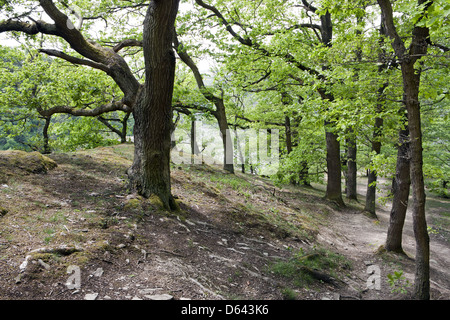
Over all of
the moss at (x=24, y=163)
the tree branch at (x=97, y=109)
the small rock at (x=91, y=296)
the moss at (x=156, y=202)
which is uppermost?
the tree branch at (x=97, y=109)

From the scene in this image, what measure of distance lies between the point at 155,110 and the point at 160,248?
309 cm

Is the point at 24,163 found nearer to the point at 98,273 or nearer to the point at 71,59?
the point at 71,59

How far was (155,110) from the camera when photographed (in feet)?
21.7

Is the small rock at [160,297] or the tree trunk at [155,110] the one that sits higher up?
the tree trunk at [155,110]

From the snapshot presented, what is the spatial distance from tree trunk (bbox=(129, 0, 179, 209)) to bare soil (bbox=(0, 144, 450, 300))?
489mm

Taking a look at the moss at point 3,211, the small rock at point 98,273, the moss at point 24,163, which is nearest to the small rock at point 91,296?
the small rock at point 98,273

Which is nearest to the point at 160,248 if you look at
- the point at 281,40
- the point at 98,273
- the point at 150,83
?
the point at 98,273

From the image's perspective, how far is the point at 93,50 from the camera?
23.2 feet

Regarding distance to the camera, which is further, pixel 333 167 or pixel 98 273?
pixel 333 167

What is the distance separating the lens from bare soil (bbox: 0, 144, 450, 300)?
389cm

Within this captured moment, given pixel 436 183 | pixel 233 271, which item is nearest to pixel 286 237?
pixel 233 271

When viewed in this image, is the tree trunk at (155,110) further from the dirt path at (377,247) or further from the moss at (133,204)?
the dirt path at (377,247)

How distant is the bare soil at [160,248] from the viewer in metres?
3.89

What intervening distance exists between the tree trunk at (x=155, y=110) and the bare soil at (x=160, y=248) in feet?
1.60
